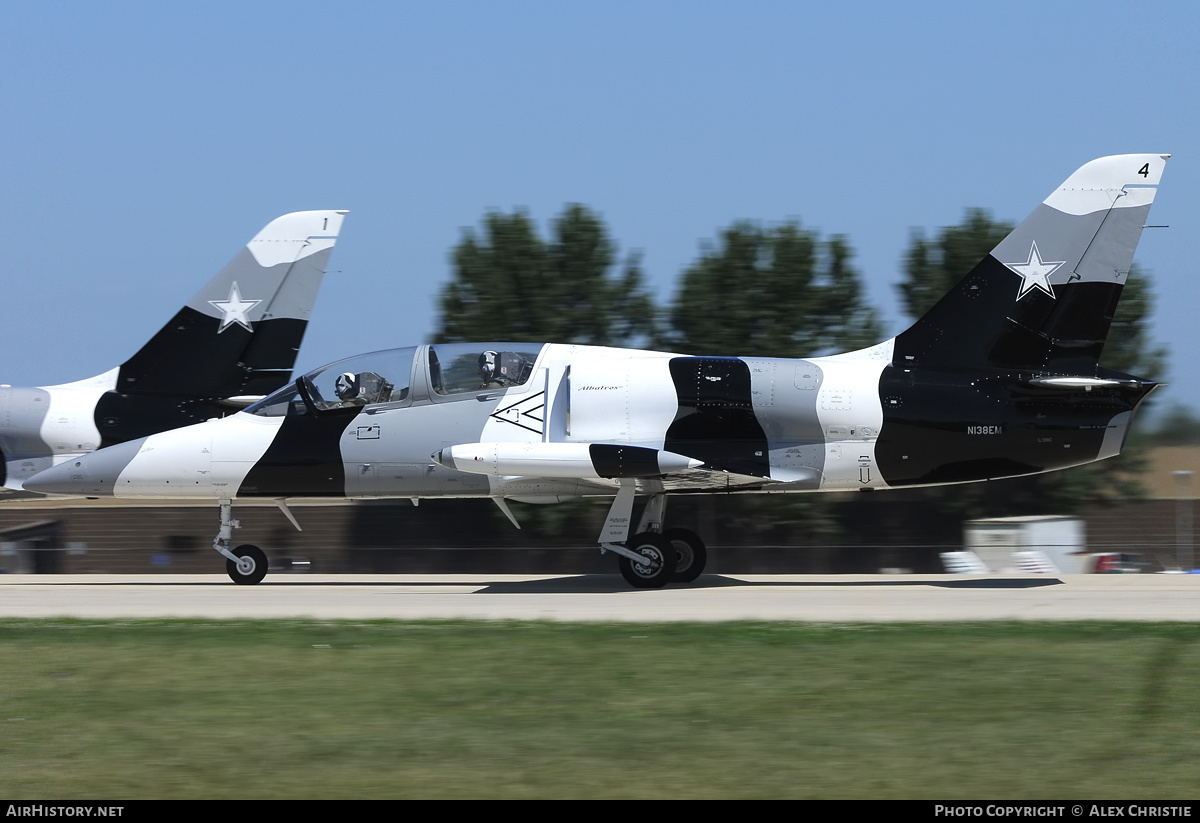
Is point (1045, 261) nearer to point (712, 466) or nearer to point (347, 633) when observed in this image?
point (712, 466)

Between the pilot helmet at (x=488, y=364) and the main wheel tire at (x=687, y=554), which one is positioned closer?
the pilot helmet at (x=488, y=364)

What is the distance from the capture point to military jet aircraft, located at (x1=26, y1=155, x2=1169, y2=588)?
15.0 m

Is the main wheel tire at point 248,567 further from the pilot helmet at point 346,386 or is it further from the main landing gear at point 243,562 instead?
the pilot helmet at point 346,386

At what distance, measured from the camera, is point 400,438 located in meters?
15.7

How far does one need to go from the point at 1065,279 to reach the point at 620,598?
6.94 m

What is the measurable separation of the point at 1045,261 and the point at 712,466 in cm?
497

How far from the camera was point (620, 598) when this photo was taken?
13969 millimetres

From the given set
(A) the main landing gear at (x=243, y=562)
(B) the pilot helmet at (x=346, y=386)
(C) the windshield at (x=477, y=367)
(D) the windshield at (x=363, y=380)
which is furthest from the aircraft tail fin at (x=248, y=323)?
(C) the windshield at (x=477, y=367)

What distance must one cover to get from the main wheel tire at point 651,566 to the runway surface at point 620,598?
18 centimetres

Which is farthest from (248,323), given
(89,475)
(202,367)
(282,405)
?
(89,475)

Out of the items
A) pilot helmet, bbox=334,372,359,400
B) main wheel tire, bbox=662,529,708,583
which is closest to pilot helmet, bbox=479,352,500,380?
pilot helmet, bbox=334,372,359,400

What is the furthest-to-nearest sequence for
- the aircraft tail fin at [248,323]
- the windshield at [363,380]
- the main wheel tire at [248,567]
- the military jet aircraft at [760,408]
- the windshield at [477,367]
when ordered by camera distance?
the aircraft tail fin at [248,323], the main wheel tire at [248,567], the windshield at [363,380], the windshield at [477,367], the military jet aircraft at [760,408]

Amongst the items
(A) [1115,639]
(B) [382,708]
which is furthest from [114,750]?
(A) [1115,639]

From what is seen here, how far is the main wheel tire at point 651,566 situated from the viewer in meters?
15.2
